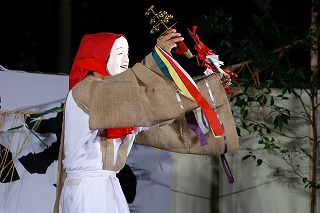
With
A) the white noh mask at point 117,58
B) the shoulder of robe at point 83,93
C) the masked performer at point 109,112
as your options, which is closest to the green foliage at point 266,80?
the masked performer at point 109,112

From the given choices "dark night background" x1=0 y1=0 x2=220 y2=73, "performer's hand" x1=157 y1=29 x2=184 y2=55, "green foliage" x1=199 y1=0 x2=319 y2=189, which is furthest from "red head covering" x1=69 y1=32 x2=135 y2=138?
"dark night background" x1=0 y1=0 x2=220 y2=73

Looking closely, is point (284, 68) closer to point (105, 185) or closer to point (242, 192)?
point (242, 192)

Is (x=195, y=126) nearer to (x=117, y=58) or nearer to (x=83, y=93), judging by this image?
(x=117, y=58)

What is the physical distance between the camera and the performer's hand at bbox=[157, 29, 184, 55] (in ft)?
9.96

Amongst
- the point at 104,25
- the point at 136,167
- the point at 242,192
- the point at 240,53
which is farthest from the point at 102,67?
the point at 104,25

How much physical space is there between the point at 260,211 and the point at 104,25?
4601 millimetres

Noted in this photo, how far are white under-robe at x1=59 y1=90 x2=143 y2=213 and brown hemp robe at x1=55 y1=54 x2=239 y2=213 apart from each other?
0.05 meters

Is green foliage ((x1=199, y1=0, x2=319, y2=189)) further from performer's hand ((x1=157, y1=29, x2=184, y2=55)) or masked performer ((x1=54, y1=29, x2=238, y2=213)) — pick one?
performer's hand ((x1=157, y1=29, x2=184, y2=55))

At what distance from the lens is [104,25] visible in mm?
8992

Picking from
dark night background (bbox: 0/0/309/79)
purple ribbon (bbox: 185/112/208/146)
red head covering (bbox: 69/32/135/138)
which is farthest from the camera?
dark night background (bbox: 0/0/309/79)

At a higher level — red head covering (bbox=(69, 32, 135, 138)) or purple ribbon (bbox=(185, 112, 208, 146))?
red head covering (bbox=(69, 32, 135, 138))

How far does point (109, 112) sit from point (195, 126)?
0.64m

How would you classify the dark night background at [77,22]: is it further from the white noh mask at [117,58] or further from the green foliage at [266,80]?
the white noh mask at [117,58]

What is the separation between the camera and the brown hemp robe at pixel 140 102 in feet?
9.39
